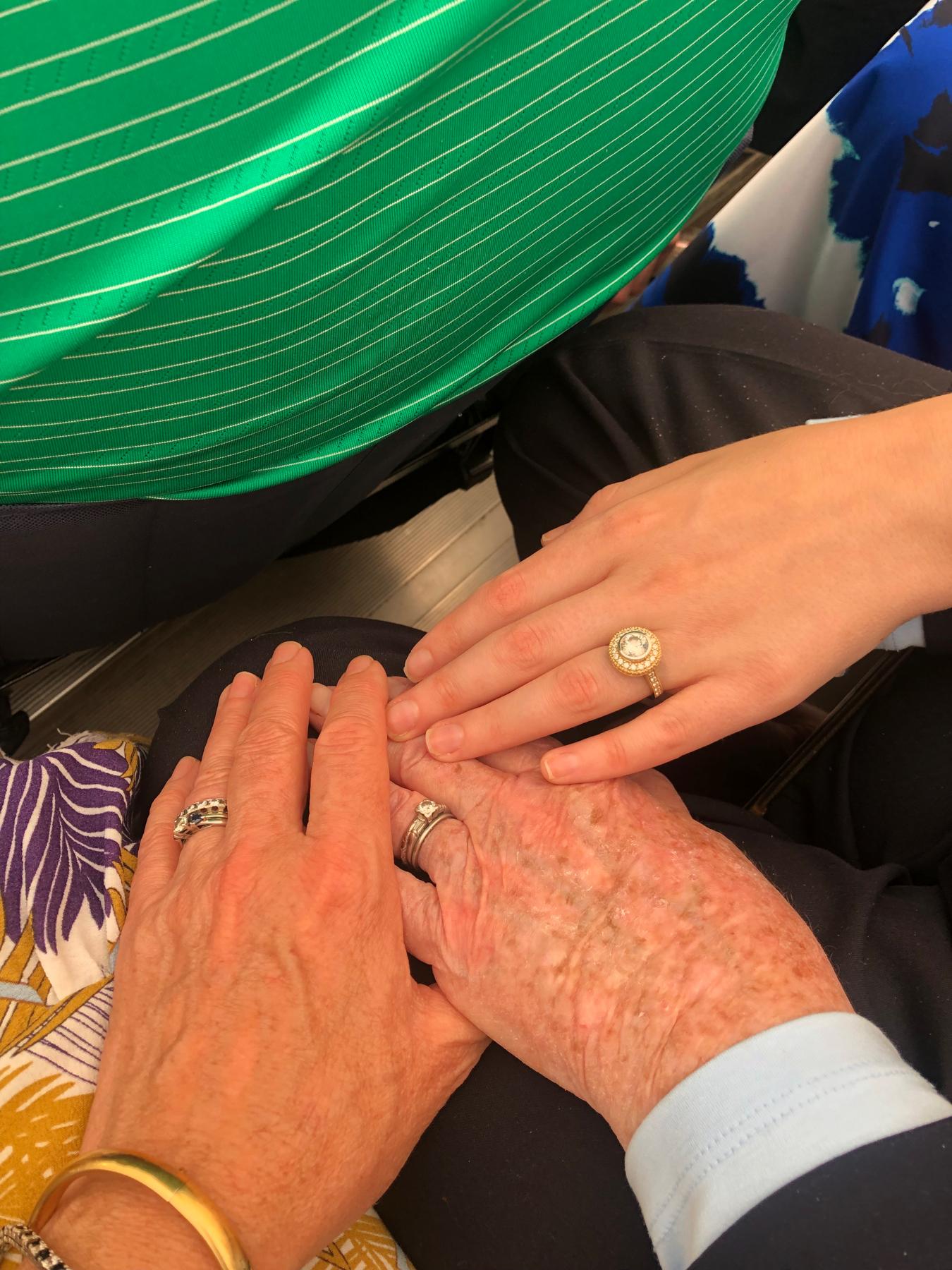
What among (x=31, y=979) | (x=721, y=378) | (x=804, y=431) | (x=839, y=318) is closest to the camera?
(x=31, y=979)

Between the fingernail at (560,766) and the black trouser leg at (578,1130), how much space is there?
0.17 m

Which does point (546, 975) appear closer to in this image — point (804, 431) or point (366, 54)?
point (804, 431)

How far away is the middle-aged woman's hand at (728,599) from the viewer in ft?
1.99

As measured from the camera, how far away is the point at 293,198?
47 centimetres

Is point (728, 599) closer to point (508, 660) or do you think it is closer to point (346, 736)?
point (508, 660)

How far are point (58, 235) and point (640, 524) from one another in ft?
1.40

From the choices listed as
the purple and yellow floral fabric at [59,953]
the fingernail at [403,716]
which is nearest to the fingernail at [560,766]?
the fingernail at [403,716]

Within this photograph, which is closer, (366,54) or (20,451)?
(366,54)

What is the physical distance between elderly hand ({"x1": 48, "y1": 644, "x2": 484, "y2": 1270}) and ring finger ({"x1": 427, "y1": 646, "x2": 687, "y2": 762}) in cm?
6

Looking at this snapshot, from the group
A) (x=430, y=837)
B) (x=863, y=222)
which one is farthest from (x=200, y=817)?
(x=863, y=222)

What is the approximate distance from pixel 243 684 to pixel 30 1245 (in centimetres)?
38

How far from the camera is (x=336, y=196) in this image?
493 millimetres

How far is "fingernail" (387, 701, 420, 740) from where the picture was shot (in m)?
0.66

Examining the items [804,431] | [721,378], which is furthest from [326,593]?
[804,431]
